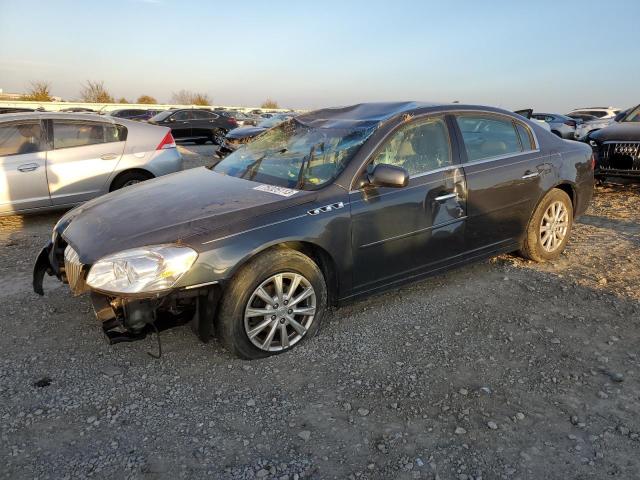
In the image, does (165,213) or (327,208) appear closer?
(165,213)

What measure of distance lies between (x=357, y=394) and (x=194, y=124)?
62.8ft

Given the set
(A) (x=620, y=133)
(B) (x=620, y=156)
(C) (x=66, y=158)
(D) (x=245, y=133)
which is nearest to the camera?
(C) (x=66, y=158)

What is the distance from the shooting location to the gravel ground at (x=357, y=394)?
2.21 meters

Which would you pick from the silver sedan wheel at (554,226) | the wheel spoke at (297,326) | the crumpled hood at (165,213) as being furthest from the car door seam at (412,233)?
the silver sedan wheel at (554,226)

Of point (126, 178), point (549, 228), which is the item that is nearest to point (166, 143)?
point (126, 178)

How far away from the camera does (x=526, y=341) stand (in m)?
3.25

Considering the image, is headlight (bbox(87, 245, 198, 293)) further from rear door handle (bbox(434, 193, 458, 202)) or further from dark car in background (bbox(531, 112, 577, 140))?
dark car in background (bbox(531, 112, 577, 140))

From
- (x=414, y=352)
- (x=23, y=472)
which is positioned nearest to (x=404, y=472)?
(x=414, y=352)

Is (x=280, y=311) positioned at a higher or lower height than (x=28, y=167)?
lower

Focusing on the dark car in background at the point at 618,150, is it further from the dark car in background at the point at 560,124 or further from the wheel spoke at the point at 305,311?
the dark car in background at the point at 560,124

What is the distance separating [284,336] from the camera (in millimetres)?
3094

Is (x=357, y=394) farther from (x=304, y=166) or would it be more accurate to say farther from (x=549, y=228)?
(x=549, y=228)

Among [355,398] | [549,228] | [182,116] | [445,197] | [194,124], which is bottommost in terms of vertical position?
[355,398]

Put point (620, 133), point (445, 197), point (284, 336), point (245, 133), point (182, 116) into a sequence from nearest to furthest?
point (284, 336)
point (445, 197)
point (620, 133)
point (245, 133)
point (182, 116)
